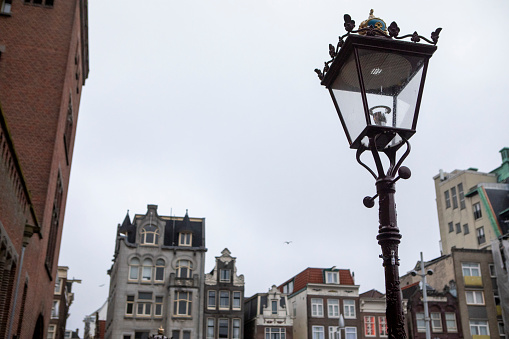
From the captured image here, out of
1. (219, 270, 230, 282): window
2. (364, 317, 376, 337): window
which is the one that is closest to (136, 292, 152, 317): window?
(219, 270, 230, 282): window

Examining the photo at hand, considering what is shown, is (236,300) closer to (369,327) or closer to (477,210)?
(369,327)

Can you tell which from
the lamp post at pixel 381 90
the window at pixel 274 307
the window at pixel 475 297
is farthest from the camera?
the window at pixel 274 307

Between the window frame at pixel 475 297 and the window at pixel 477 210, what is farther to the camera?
the window at pixel 477 210

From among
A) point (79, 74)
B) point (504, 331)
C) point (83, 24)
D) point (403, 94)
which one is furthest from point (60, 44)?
point (504, 331)

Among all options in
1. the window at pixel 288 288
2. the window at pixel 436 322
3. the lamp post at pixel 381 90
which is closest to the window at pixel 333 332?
the window at pixel 288 288

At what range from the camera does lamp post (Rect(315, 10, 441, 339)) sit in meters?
5.38

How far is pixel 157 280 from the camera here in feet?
157

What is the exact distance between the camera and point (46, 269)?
71.2 feet

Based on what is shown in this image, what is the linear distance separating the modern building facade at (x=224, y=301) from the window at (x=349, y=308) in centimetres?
950

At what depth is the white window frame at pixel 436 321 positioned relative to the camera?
46312mm

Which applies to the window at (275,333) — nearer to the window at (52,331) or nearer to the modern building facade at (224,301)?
the modern building facade at (224,301)

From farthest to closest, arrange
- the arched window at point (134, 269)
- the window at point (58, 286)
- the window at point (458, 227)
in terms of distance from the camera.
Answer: the window at point (458, 227)
the window at point (58, 286)
the arched window at point (134, 269)

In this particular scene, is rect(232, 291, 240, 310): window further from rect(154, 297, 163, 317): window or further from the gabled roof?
the gabled roof

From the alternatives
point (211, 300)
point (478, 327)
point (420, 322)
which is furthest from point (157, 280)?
point (478, 327)
